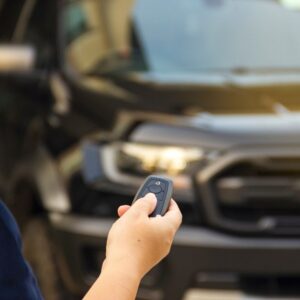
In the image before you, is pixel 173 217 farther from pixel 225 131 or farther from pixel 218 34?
pixel 218 34

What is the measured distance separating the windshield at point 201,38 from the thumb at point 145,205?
255cm

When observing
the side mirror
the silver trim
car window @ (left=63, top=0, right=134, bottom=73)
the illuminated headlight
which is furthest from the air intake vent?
the side mirror

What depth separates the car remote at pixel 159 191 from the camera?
155 cm

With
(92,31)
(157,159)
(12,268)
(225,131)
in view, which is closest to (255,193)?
(225,131)

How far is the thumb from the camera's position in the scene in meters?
1.50

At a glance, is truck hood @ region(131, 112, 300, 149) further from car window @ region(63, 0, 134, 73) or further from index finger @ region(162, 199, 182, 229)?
index finger @ region(162, 199, 182, 229)

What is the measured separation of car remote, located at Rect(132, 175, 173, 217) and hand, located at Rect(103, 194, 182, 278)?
0.06 feet

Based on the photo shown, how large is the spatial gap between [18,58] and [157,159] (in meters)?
1.17

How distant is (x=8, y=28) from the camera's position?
206 inches

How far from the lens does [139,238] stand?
1473 millimetres

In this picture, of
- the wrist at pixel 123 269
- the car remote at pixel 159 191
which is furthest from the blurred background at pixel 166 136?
the wrist at pixel 123 269

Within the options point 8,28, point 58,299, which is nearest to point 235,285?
point 58,299

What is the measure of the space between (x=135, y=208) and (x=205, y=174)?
5.96ft

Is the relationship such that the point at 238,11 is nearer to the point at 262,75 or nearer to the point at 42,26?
the point at 262,75
